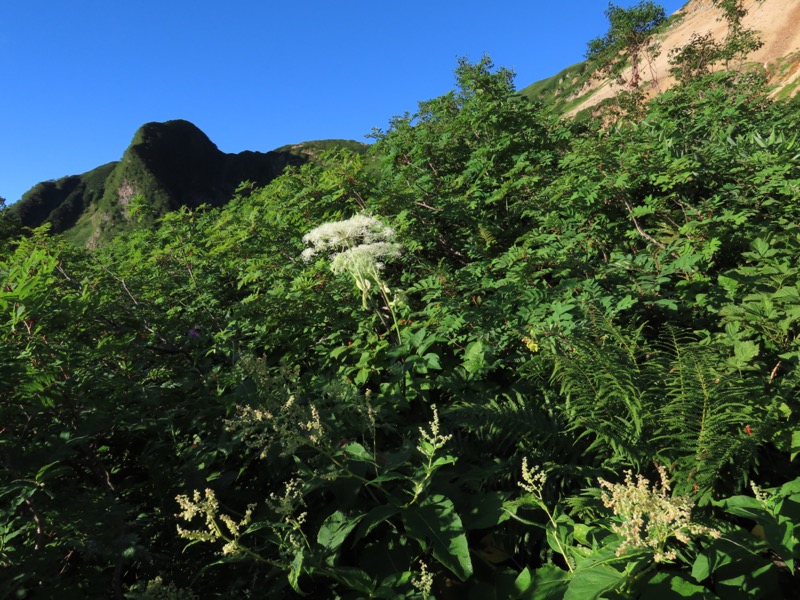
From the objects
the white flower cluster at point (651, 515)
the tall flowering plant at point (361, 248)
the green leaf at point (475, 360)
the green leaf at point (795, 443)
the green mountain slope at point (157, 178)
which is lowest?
the green leaf at point (795, 443)

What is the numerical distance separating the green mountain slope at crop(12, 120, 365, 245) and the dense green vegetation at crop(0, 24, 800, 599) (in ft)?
290

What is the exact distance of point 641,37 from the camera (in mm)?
24031

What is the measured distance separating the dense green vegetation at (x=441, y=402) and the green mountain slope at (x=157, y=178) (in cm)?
8838

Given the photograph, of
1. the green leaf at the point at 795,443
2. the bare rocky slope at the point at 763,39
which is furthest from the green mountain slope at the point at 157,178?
the green leaf at the point at 795,443

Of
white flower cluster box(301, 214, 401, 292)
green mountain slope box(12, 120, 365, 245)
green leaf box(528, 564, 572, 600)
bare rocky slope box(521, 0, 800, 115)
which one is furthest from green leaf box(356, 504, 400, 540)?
green mountain slope box(12, 120, 365, 245)

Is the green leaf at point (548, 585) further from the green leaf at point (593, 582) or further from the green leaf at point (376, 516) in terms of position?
the green leaf at point (376, 516)

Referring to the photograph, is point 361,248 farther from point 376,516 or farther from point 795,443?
point 795,443

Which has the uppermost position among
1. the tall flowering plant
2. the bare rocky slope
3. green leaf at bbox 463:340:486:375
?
the bare rocky slope

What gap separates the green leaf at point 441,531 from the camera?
1.74 metres

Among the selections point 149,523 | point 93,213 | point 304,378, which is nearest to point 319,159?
point 304,378

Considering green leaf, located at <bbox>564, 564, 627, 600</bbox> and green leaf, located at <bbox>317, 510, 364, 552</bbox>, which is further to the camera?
green leaf, located at <bbox>317, 510, 364, 552</bbox>

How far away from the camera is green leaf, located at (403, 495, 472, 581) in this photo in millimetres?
1742

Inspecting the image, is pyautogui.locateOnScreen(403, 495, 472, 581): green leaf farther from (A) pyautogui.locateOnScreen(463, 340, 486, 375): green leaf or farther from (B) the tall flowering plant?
(B) the tall flowering plant

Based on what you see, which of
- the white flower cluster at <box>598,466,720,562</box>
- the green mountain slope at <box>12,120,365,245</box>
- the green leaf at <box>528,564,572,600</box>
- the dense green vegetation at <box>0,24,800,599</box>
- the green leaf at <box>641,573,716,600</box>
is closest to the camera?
the white flower cluster at <box>598,466,720,562</box>
